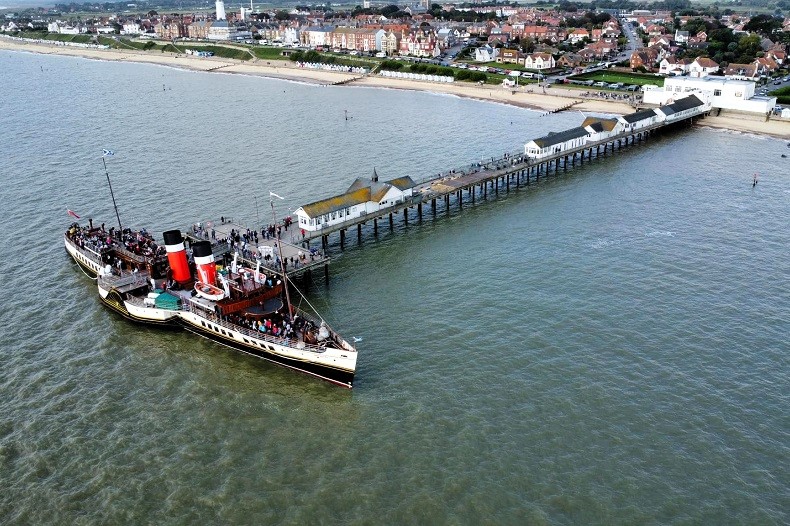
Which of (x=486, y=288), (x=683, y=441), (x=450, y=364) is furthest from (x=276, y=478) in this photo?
(x=486, y=288)

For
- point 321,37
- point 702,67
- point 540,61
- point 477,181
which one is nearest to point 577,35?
point 540,61

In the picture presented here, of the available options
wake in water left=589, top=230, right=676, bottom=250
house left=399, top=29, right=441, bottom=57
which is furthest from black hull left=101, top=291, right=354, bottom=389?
house left=399, top=29, right=441, bottom=57

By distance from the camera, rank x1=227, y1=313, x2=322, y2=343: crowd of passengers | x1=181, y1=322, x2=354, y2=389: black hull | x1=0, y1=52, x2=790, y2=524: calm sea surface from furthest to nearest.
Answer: x1=227, y1=313, x2=322, y2=343: crowd of passengers, x1=181, y1=322, x2=354, y2=389: black hull, x1=0, y1=52, x2=790, y2=524: calm sea surface

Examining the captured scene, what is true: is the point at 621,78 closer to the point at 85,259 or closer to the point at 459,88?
the point at 459,88

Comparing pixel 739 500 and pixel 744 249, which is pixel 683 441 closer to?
pixel 739 500

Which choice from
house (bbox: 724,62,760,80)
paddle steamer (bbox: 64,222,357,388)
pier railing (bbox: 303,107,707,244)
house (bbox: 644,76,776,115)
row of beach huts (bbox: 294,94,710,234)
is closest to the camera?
paddle steamer (bbox: 64,222,357,388)

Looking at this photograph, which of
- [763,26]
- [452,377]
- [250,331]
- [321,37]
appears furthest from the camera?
[321,37]

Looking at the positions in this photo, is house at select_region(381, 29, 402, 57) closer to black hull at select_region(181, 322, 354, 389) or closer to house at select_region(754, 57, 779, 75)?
house at select_region(754, 57, 779, 75)
